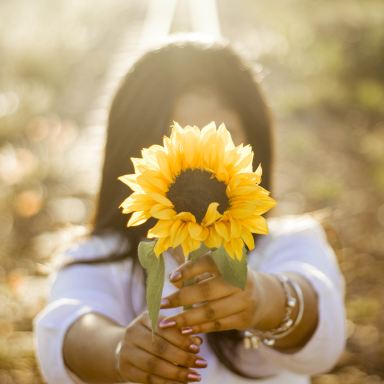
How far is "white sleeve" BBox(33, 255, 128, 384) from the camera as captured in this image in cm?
181

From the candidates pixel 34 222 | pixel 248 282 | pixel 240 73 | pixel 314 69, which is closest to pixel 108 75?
pixel 314 69

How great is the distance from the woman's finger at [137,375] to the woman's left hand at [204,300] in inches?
4.1

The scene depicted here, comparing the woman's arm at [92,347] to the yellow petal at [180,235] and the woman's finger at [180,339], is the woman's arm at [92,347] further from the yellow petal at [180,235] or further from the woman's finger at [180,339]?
the yellow petal at [180,235]

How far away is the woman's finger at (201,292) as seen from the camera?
1391 millimetres

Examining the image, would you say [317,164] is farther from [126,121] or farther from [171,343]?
[171,343]

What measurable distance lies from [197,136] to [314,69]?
9.71 m

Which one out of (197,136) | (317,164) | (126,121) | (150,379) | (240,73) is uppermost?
(317,164)

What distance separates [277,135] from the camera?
24.5 ft

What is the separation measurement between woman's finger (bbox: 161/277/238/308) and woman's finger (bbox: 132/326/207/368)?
8 centimetres

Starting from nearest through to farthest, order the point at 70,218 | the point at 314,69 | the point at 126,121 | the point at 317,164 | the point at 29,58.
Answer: the point at 126,121 → the point at 70,218 → the point at 317,164 → the point at 314,69 → the point at 29,58

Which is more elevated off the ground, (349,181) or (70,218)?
(349,181)

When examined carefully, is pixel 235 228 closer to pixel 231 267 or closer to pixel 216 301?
pixel 231 267

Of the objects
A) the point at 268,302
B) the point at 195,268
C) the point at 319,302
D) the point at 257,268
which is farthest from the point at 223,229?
the point at 257,268

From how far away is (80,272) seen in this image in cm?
206
